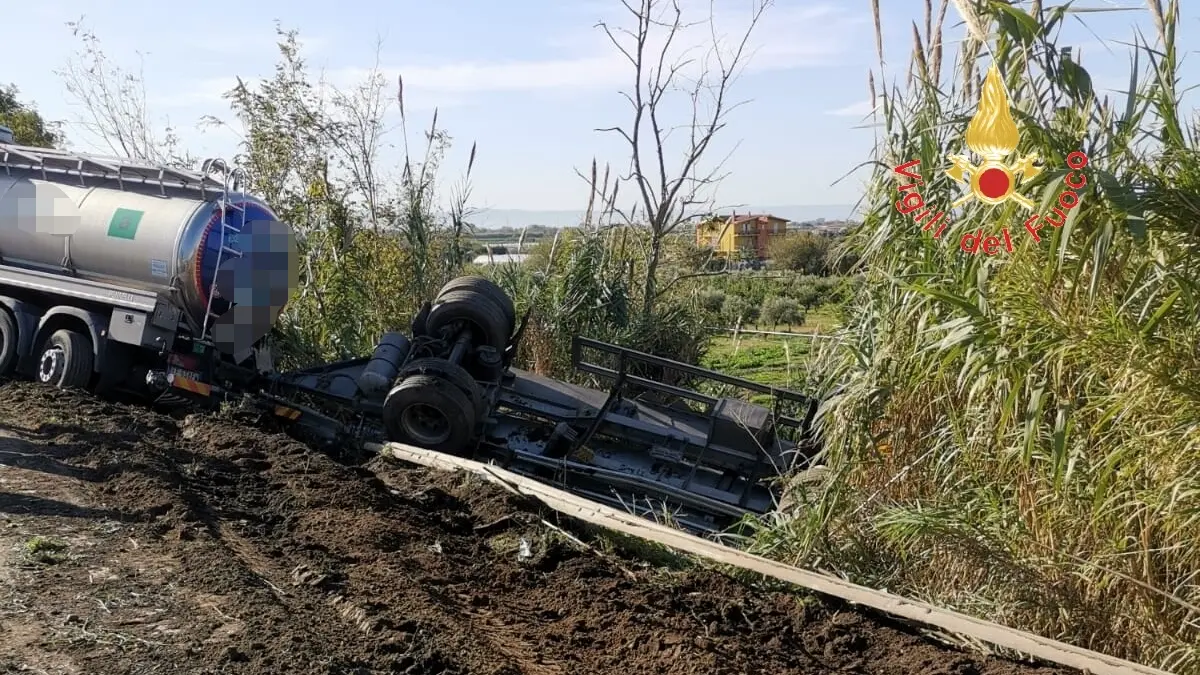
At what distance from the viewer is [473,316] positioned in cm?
952

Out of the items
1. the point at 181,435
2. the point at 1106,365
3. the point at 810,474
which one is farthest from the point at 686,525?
the point at 181,435

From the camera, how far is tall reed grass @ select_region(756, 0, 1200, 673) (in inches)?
171

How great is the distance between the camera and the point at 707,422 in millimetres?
8211

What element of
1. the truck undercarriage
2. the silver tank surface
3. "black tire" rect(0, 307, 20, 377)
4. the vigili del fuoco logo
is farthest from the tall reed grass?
"black tire" rect(0, 307, 20, 377)

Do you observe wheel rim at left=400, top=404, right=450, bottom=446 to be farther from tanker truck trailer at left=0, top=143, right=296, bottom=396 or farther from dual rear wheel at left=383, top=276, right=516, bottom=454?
tanker truck trailer at left=0, top=143, right=296, bottom=396

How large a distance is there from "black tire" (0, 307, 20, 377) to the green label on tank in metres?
1.51

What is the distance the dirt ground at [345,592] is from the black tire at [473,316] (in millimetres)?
2248

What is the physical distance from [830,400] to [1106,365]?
1587 millimetres

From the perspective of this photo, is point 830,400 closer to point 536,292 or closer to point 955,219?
point 955,219

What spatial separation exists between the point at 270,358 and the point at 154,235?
1760 millimetres

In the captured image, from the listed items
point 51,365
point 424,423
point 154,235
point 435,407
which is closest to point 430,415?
point 424,423

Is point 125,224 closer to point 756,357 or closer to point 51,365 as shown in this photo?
point 51,365

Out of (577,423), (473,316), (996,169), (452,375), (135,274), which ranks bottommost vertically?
(577,423)

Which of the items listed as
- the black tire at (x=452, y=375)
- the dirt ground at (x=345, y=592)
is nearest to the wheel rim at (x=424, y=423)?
the black tire at (x=452, y=375)
